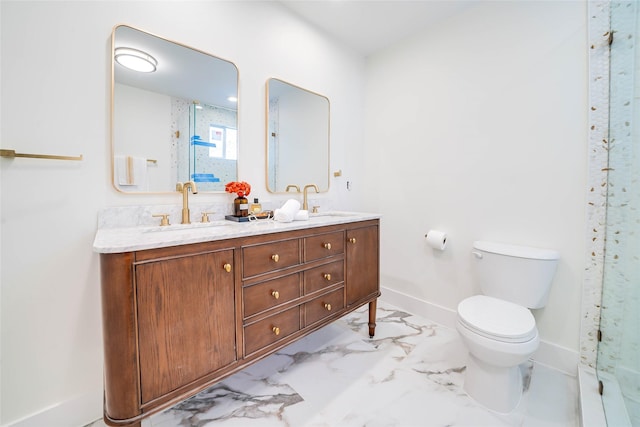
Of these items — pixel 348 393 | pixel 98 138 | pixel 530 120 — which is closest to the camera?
pixel 98 138

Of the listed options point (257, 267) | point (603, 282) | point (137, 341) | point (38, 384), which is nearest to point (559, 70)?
point (603, 282)

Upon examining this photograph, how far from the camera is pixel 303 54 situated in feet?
7.16

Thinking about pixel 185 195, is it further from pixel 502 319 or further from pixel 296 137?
pixel 502 319

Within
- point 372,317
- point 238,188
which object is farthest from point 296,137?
point 372,317

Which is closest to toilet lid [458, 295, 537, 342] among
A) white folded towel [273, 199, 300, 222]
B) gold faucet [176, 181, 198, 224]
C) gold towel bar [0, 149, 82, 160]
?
white folded towel [273, 199, 300, 222]

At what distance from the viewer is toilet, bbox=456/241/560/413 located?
50.8 inches

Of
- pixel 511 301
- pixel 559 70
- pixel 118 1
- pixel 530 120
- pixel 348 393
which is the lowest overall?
pixel 348 393

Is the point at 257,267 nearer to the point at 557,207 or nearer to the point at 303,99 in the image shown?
the point at 303,99

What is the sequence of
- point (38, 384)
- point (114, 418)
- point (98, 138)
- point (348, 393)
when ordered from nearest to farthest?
1. point (114, 418)
2. point (38, 384)
3. point (98, 138)
4. point (348, 393)

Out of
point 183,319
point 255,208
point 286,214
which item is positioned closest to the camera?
point 183,319

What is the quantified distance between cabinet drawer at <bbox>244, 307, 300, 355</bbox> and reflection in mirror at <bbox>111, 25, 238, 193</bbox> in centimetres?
87

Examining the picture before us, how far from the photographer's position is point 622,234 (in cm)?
144

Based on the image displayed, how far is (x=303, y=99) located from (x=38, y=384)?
2261mm

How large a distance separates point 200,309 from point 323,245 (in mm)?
753
